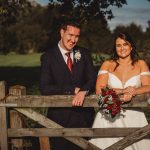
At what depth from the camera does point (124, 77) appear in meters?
6.21

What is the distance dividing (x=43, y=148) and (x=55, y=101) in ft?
2.91

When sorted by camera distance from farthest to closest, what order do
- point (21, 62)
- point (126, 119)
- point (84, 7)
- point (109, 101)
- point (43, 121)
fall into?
point (21, 62), point (84, 7), point (126, 119), point (43, 121), point (109, 101)

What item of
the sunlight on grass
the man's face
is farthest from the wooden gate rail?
the sunlight on grass

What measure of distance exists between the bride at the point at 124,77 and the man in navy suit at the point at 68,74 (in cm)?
23

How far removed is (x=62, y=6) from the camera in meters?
16.7

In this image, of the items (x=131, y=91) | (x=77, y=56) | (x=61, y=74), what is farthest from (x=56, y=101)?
(x=131, y=91)

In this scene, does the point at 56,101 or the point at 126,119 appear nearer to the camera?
the point at 56,101

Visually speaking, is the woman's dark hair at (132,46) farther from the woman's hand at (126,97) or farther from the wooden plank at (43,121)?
the wooden plank at (43,121)

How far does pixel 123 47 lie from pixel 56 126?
1668mm

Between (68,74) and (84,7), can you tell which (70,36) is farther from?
(84,7)

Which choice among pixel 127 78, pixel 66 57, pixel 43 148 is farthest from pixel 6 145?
pixel 127 78

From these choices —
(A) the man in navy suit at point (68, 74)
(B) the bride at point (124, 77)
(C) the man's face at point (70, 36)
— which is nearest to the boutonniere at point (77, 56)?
(A) the man in navy suit at point (68, 74)

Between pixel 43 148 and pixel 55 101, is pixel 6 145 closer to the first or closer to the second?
pixel 43 148

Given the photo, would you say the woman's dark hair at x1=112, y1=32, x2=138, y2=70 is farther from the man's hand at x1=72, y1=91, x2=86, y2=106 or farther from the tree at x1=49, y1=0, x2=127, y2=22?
the tree at x1=49, y1=0, x2=127, y2=22
